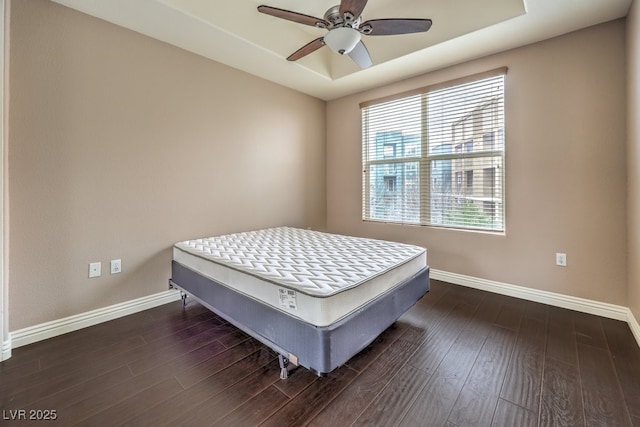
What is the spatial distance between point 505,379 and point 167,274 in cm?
289

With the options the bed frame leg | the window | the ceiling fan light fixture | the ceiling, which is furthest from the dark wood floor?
the ceiling

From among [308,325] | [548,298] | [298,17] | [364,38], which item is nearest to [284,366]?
[308,325]

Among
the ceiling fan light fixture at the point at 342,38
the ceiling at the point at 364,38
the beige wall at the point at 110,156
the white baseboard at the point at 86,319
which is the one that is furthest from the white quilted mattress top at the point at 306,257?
the ceiling at the point at 364,38

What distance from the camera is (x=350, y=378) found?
1.63 meters

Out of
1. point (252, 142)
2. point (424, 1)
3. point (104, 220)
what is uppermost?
point (424, 1)

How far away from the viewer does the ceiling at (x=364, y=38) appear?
2.20 metres

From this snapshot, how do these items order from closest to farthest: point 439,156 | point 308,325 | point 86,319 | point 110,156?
point 308,325
point 86,319
point 110,156
point 439,156

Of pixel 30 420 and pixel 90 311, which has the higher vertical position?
pixel 90 311

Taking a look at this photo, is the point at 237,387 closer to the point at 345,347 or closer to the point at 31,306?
the point at 345,347

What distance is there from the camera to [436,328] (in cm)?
221

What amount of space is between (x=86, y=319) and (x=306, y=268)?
1.91 m

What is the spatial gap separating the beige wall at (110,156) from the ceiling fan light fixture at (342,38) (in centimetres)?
169

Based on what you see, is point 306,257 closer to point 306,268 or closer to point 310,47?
point 306,268

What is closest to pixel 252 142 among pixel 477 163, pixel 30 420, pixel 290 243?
pixel 290 243
